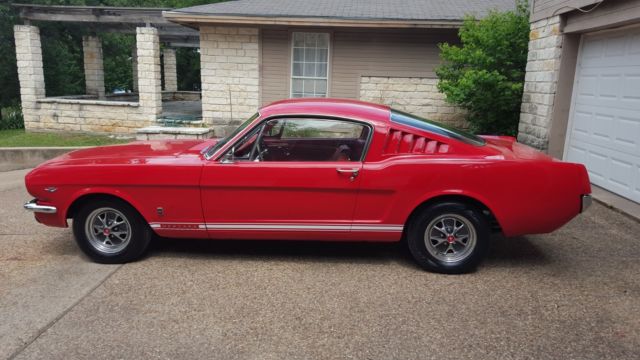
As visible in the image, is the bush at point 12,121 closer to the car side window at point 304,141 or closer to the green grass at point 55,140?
the green grass at point 55,140

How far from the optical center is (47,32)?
1795cm

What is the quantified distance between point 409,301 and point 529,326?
88cm

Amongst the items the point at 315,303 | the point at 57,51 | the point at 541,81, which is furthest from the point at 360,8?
the point at 57,51

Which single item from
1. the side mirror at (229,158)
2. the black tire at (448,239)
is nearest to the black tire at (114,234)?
the side mirror at (229,158)

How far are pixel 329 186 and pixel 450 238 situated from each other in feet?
3.87

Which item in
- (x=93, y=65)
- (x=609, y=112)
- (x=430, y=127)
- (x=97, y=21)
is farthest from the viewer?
(x=93, y=65)

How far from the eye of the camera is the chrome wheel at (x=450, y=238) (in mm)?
4320

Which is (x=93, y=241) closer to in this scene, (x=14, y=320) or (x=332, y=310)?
(x=14, y=320)

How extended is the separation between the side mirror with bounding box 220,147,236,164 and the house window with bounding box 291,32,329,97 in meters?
8.65

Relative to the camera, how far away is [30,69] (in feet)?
47.0

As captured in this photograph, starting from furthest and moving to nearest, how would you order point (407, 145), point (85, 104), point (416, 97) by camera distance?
point (85, 104) → point (416, 97) → point (407, 145)

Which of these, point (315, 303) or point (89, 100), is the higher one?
point (89, 100)

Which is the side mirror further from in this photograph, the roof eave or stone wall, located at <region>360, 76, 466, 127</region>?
stone wall, located at <region>360, 76, 466, 127</region>

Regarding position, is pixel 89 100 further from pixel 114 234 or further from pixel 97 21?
pixel 114 234
